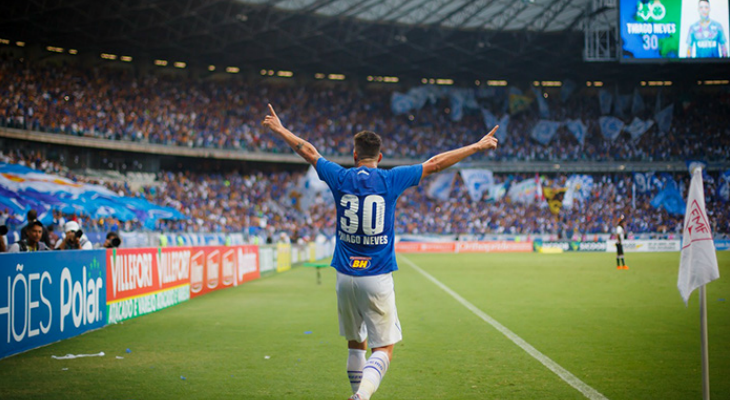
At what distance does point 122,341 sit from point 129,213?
17.6 m

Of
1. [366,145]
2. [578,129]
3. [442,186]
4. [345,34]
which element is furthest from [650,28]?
[366,145]

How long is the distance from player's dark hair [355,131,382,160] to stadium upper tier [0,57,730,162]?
4764cm

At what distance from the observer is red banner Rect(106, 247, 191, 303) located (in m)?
11.9

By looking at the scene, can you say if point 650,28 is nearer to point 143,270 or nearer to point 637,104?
point 143,270

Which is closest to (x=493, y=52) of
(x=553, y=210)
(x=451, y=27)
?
(x=451, y=27)

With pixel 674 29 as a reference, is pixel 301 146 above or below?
below

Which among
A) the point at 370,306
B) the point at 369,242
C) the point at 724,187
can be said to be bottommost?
the point at 370,306

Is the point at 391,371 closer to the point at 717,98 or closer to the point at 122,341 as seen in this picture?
the point at 122,341

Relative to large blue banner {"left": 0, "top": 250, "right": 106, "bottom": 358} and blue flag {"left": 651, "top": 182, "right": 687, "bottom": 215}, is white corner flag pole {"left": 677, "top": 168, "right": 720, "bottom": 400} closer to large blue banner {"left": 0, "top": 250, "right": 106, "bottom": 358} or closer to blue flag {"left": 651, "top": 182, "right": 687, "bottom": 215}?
large blue banner {"left": 0, "top": 250, "right": 106, "bottom": 358}

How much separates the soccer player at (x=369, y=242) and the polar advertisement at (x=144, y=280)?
26.4 feet

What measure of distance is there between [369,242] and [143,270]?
9679mm

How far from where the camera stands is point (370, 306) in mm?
4664

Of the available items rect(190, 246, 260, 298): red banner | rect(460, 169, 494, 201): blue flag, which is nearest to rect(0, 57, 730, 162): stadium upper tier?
rect(460, 169, 494, 201): blue flag

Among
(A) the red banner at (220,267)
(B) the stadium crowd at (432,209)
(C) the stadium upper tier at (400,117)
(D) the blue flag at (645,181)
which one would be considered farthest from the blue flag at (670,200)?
(A) the red banner at (220,267)
